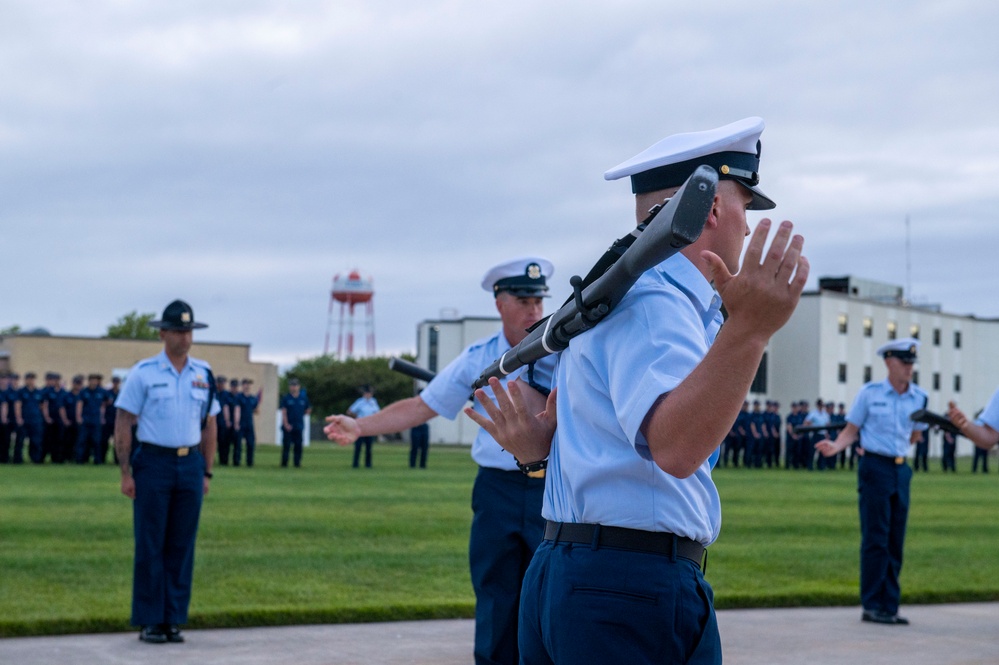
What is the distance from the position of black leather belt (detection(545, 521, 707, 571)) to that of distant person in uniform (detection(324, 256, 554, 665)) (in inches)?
108

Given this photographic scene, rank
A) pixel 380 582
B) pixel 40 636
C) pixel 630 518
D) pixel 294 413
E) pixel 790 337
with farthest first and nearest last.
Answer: pixel 790 337
pixel 294 413
pixel 380 582
pixel 40 636
pixel 630 518

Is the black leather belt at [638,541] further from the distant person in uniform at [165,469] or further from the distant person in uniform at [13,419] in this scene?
the distant person in uniform at [13,419]

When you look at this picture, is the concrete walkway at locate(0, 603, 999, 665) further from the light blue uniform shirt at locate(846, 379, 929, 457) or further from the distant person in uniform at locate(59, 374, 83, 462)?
the distant person in uniform at locate(59, 374, 83, 462)

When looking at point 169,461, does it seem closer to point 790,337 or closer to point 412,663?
point 412,663

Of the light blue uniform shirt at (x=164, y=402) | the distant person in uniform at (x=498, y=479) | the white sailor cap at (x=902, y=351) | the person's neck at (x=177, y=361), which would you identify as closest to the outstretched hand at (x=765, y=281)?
the distant person in uniform at (x=498, y=479)

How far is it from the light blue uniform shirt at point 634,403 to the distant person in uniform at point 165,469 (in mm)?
5990

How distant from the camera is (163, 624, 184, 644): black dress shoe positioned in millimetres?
8266

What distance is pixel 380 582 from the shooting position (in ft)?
35.6

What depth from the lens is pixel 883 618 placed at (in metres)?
9.66

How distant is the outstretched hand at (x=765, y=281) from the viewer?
7.46 ft

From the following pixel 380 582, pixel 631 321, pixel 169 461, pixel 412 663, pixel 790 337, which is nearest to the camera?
pixel 631 321

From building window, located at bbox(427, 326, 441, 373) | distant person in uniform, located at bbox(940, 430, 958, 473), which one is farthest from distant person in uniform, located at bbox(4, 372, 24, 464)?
building window, located at bbox(427, 326, 441, 373)

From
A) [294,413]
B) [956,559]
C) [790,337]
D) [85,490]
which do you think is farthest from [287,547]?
[790,337]

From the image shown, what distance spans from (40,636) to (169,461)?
4.78ft
